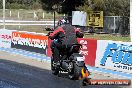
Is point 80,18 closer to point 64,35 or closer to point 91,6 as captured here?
point 91,6

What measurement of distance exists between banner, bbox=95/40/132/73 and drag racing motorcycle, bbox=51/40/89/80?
2.38 m

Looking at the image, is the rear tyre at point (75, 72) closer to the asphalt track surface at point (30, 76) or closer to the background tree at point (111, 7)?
the asphalt track surface at point (30, 76)

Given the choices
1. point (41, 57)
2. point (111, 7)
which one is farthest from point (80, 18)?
point (41, 57)

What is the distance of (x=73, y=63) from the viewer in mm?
12625

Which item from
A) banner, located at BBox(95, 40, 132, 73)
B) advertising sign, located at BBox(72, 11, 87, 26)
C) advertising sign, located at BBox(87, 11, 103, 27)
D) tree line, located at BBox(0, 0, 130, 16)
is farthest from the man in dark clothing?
tree line, located at BBox(0, 0, 130, 16)

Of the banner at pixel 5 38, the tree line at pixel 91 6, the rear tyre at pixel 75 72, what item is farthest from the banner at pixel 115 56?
the tree line at pixel 91 6

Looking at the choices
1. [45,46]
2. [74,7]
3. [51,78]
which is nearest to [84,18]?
[74,7]

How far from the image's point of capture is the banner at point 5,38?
74.6 ft

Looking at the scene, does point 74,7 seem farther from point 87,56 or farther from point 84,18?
point 87,56

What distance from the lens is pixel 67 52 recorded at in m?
13.1

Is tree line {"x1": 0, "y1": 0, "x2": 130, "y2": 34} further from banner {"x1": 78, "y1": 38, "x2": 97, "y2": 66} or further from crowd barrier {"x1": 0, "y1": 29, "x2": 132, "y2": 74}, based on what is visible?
banner {"x1": 78, "y1": 38, "x2": 97, "y2": 66}

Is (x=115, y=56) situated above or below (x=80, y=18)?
below

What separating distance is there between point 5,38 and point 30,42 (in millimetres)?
2688

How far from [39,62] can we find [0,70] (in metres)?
3.37
